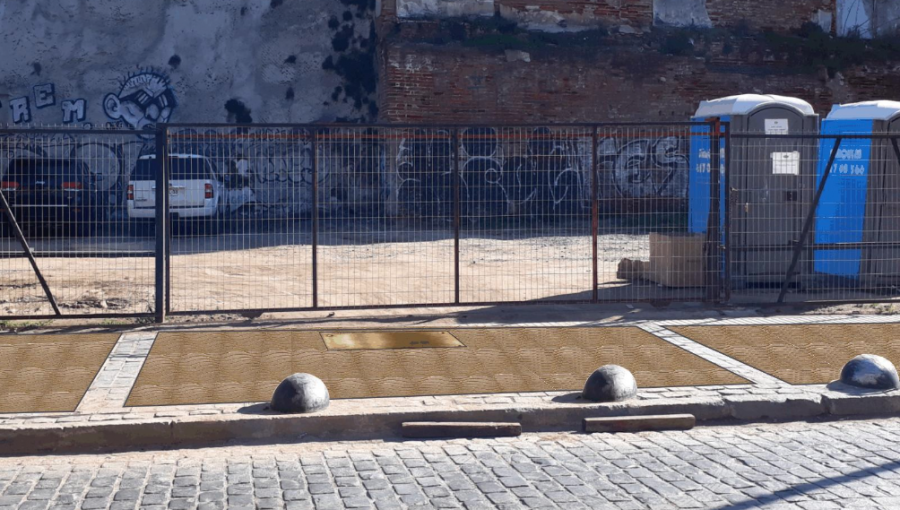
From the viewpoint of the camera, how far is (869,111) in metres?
13.3

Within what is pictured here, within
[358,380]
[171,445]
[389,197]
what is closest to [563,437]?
[358,380]

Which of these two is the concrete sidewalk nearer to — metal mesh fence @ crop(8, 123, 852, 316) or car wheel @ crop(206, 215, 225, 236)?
metal mesh fence @ crop(8, 123, 852, 316)

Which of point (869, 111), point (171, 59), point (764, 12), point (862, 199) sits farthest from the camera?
point (764, 12)

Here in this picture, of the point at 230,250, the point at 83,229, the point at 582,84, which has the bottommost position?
the point at 230,250

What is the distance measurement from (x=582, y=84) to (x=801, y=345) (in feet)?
55.5

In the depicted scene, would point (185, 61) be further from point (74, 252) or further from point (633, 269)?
point (633, 269)

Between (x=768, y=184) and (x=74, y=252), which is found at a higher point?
(x=768, y=184)

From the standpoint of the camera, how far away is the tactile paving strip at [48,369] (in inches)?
287

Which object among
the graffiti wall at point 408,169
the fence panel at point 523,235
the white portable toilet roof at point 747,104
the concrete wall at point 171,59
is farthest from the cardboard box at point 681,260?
the concrete wall at point 171,59

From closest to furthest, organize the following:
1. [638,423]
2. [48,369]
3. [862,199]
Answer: [638,423]
[48,369]
[862,199]

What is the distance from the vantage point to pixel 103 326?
10.6m

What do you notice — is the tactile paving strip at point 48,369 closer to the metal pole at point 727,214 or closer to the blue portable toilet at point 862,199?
the metal pole at point 727,214

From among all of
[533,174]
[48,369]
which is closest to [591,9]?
[533,174]

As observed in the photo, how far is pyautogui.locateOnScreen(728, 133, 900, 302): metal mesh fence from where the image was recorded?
12.9 m
